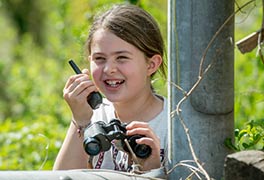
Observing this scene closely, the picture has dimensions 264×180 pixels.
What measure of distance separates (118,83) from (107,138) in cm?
59

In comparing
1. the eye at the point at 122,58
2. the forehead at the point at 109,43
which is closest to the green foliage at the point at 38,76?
the forehead at the point at 109,43

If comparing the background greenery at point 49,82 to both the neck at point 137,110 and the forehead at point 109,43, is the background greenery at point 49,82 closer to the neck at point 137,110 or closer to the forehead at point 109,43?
the neck at point 137,110

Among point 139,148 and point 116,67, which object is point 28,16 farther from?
point 139,148

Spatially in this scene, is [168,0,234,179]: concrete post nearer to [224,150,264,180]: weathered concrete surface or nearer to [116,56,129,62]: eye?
[224,150,264,180]: weathered concrete surface

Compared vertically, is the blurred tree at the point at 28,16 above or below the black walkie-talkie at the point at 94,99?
above

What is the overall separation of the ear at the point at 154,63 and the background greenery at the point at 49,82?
0.42 meters

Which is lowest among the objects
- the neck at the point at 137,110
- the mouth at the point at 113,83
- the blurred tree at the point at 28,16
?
the neck at the point at 137,110

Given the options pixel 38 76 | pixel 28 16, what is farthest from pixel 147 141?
pixel 28 16

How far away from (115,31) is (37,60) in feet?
32.2

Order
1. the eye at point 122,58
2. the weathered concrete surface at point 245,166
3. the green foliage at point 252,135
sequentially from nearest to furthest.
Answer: the weathered concrete surface at point 245,166 → the green foliage at point 252,135 → the eye at point 122,58

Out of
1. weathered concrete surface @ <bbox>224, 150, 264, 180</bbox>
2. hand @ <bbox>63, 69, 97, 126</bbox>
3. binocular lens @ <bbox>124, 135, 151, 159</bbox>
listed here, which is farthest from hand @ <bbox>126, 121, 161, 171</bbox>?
weathered concrete surface @ <bbox>224, 150, 264, 180</bbox>

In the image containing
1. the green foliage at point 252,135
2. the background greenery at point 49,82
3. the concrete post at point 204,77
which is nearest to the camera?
the concrete post at point 204,77

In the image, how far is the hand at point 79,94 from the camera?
3.68 meters

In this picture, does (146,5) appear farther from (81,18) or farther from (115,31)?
(115,31)
